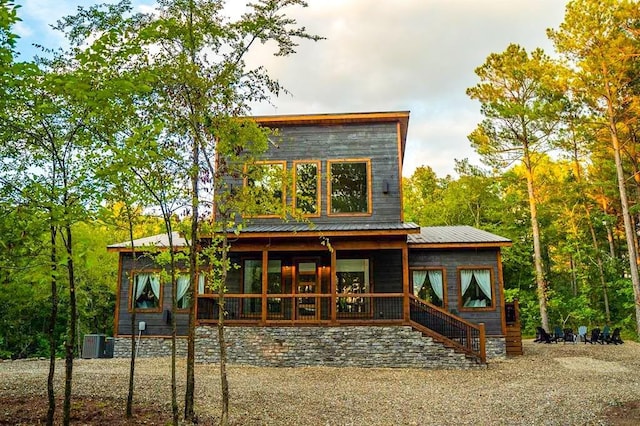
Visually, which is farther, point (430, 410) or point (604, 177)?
point (604, 177)

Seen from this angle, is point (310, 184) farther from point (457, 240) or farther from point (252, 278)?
point (457, 240)

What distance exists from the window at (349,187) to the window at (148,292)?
6.24 m

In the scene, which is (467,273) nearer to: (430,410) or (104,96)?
(430,410)

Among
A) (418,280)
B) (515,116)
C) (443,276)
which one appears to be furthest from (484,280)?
(515,116)

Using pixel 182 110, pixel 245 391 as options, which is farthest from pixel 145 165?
pixel 245 391

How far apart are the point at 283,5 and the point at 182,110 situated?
7.07ft

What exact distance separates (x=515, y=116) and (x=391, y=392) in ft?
51.7

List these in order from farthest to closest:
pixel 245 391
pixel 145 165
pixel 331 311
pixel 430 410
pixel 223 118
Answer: pixel 331 311
pixel 245 391
pixel 430 410
pixel 223 118
pixel 145 165

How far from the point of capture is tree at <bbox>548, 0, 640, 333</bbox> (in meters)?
16.8

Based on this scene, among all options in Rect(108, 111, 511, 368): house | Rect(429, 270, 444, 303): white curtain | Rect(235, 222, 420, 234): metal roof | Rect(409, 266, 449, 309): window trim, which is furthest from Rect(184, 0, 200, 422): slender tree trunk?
Rect(429, 270, 444, 303): white curtain

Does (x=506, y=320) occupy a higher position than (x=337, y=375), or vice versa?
(x=506, y=320)

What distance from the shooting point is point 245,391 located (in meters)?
9.48

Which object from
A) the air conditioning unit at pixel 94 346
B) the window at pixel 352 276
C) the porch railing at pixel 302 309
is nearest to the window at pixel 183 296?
the porch railing at pixel 302 309

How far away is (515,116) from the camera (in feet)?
70.6
